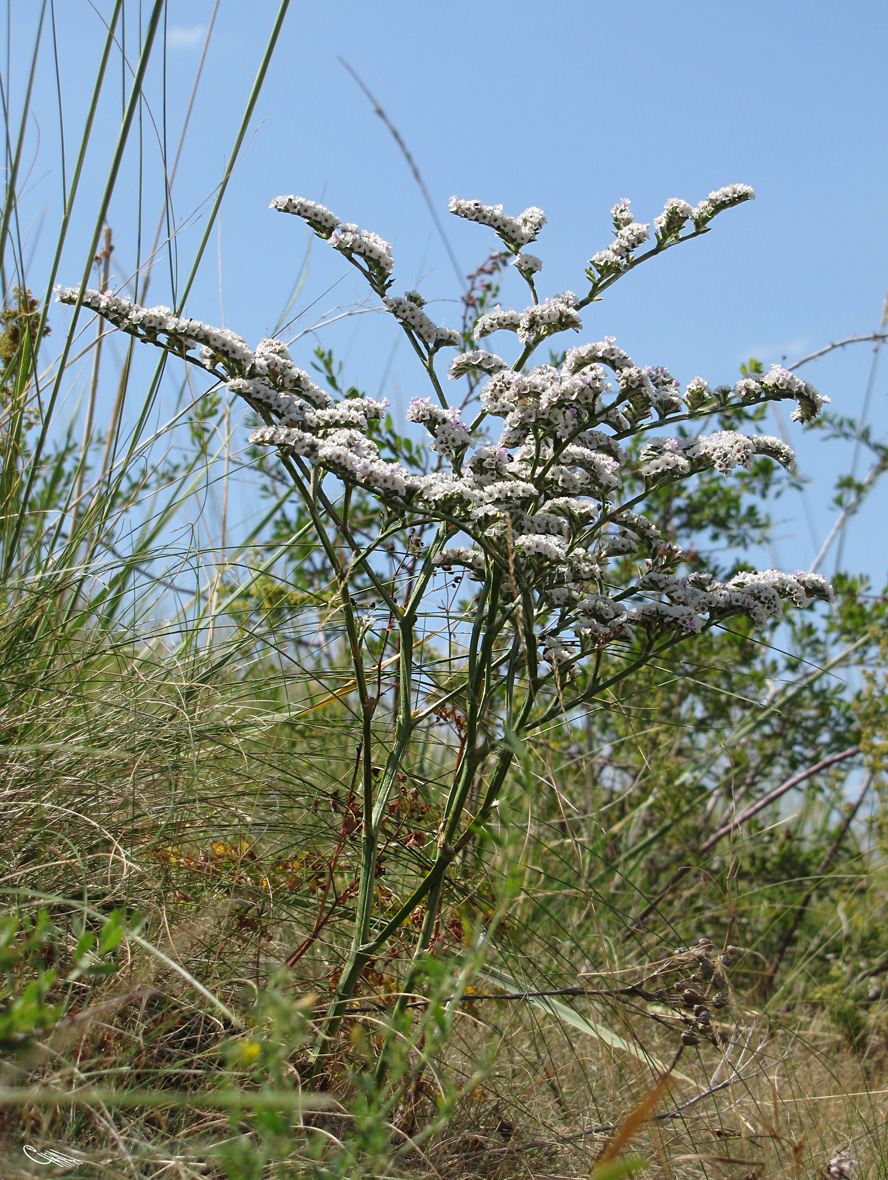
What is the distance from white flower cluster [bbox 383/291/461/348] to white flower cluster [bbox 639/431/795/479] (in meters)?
0.44

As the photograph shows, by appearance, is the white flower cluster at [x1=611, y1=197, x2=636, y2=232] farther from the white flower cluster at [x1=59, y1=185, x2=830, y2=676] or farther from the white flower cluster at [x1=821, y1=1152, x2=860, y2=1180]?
the white flower cluster at [x1=821, y1=1152, x2=860, y2=1180]

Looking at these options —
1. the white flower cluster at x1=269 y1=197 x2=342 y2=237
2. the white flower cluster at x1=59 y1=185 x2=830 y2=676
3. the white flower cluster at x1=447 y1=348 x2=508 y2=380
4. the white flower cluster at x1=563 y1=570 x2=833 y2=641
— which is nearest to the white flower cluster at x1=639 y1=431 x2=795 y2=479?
the white flower cluster at x1=59 y1=185 x2=830 y2=676

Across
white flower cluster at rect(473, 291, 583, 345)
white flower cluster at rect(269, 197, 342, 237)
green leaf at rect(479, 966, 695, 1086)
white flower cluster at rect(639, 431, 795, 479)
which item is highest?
white flower cluster at rect(269, 197, 342, 237)

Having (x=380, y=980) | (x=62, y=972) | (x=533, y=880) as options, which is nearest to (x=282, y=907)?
(x=380, y=980)

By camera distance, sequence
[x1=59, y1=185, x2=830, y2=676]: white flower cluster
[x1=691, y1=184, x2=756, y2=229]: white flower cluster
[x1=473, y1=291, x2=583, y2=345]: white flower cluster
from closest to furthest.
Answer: [x1=59, y1=185, x2=830, y2=676]: white flower cluster
[x1=473, y1=291, x2=583, y2=345]: white flower cluster
[x1=691, y1=184, x2=756, y2=229]: white flower cluster

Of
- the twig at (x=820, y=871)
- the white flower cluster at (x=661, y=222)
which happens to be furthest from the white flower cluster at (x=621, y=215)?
the twig at (x=820, y=871)

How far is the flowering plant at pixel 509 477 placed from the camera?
5.60 feet

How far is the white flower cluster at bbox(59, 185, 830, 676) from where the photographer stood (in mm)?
1724

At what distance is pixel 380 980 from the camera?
2.05 meters

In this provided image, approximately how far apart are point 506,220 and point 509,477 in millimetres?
604

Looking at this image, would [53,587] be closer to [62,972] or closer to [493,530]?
[62,972]

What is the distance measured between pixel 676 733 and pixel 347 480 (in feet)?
8.52

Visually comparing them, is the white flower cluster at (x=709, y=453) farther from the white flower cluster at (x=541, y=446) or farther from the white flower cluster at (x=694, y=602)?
the white flower cluster at (x=694, y=602)

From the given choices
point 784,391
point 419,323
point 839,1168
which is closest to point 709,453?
point 784,391
